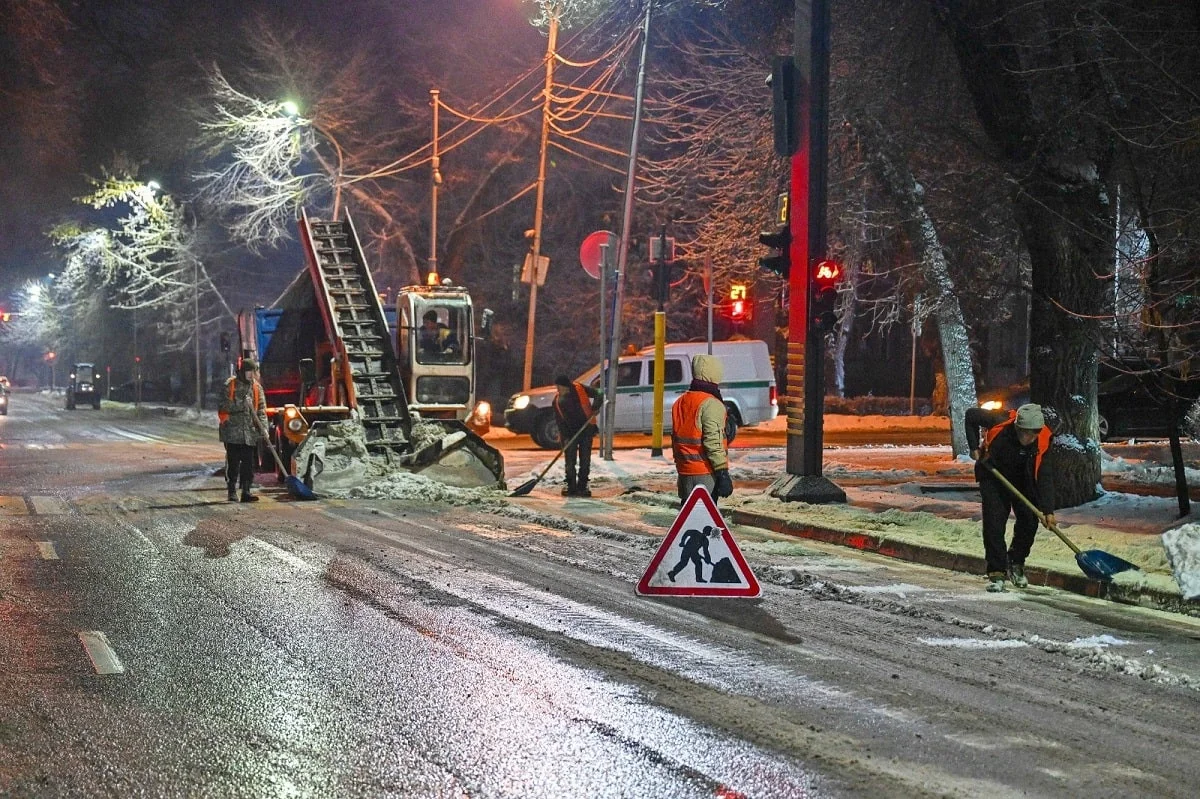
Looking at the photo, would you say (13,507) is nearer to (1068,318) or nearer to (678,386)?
(1068,318)

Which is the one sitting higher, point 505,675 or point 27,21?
point 27,21

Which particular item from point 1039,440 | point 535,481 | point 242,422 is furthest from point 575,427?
point 1039,440

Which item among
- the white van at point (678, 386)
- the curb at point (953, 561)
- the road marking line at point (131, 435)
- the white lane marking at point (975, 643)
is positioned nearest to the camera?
the white lane marking at point (975, 643)

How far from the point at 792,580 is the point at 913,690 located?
3415 millimetres

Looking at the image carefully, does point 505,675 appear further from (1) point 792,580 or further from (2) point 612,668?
(1) point 792,580

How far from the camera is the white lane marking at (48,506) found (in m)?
13.6

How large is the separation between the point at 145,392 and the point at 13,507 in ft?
201

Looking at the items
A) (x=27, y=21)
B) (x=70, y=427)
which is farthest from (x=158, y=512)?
(x=70, y=427)

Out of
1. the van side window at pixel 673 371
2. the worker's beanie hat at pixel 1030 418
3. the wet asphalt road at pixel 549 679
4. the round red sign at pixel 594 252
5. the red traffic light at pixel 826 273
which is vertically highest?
the round red sign at pixel 594 252

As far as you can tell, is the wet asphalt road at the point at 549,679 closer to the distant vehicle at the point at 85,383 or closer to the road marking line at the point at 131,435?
the road marking line at the point at 131,435

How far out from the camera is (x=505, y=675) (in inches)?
249

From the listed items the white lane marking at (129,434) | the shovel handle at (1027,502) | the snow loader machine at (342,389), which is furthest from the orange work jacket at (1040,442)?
the white lane marking at (129,434)

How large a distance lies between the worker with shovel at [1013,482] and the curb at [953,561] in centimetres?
33

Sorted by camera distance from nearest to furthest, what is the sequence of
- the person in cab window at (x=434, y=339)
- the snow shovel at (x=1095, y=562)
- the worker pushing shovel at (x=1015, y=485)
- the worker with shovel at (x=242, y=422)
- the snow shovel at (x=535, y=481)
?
the snow shovel at (x=1095, y=562)
the worker pushing shovel at (x=1015, y=485)
the worker with shovel at (x=242, y=422)
the snow shovel at (x=535, y=481)
the person in cab window at (x=434, y=339)
